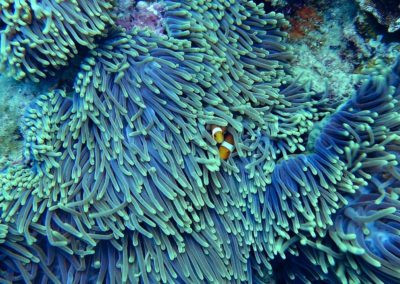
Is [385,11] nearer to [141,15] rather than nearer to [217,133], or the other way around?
[217,133]

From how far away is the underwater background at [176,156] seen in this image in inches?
81.7

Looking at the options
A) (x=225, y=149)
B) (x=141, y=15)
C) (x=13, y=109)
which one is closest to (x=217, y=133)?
(x=225, y=149)

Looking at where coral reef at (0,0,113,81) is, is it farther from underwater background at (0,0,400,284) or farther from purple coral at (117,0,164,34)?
purple coral at (117,0,164,34)

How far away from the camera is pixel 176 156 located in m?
2.15

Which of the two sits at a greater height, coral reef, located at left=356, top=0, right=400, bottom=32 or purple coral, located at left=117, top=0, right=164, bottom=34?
coral reef, located at left=356, top=0, right=400, bottom=32

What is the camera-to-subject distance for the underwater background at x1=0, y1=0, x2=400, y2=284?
2076 millimetres

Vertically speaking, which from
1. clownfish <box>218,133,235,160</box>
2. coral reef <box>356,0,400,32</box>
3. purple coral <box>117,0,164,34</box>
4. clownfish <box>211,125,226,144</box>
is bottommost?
clownfish <box>218,133,235,160</box>

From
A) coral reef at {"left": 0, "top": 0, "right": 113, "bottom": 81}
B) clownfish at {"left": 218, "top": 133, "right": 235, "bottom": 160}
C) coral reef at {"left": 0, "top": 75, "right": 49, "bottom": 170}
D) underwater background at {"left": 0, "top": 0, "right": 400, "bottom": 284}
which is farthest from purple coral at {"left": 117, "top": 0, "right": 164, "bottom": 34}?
clownfish at {"left": 218, "top": 133, "right": 235, "bottom": 160}

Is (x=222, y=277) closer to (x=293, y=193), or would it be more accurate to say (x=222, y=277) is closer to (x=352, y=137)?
(x=293, y=193)

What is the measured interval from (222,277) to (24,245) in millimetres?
1267

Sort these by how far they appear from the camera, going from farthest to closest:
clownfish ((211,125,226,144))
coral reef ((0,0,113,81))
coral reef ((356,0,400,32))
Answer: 1. coral reef ((356,0,400,32))
2. clownfish ((211,125,226,144))
3. coral reef ((0,0,113,81))

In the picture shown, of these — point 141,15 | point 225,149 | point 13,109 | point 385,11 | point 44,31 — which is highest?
point 385,11

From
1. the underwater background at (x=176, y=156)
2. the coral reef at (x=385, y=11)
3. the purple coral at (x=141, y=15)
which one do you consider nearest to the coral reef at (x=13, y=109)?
the underwater background at (x=176, y=156)

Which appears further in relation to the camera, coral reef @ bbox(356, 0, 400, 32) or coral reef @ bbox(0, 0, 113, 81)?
coral reef @ bbox(356, 0, 400, 32)
